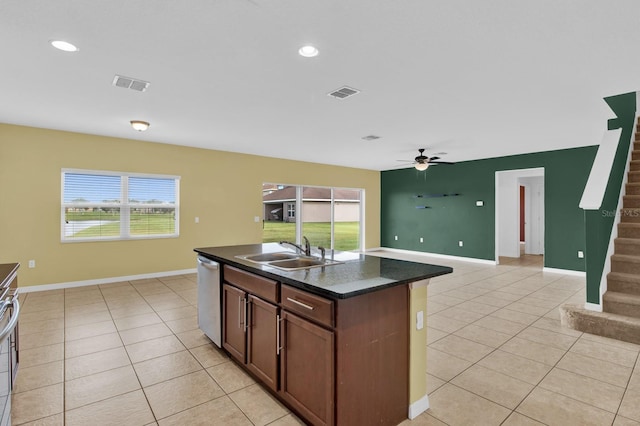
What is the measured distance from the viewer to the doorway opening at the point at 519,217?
8.14m

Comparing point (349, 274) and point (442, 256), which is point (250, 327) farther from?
point (442, 256)

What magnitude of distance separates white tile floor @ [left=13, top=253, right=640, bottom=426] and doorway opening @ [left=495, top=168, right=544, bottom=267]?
452 cm

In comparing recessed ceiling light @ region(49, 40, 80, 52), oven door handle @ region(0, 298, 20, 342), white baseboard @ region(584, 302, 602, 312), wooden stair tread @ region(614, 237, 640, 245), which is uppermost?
recessed ceiling light @ region(49, 40, 80, 52)

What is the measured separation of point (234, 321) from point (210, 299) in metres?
0.49

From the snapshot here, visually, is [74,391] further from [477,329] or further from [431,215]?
[431,215]

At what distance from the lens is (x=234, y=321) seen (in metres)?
2.66

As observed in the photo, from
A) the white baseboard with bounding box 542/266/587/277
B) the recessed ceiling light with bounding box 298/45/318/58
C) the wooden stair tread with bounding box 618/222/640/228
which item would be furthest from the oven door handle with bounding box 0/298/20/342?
the white baseboard with bounding box 542/266/587/277

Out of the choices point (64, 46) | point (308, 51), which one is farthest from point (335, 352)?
point (64, 46)

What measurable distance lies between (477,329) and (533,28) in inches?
112

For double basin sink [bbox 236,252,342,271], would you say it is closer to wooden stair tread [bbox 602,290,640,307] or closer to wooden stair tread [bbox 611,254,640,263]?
wooden stair tread [bbox 602,290,640,307]

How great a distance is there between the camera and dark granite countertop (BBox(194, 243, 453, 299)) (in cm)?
172

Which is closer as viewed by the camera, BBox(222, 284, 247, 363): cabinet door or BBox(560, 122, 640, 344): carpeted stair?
BBox(222, 284, 247, 363): cabinet door

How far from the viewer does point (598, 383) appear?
2.43m

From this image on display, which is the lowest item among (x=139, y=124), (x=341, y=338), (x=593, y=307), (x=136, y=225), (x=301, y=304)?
(x=593, y=307)
